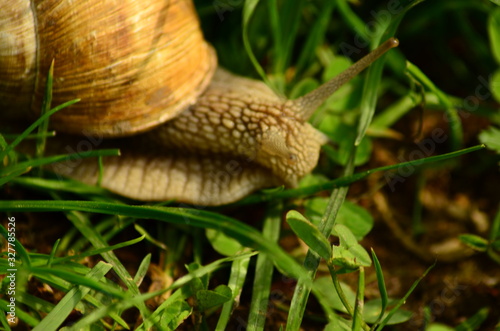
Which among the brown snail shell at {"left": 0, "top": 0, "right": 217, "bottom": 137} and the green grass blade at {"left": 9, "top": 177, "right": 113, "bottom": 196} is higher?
the brown snail shell at {"left": 0, "top": 0, "right": 217, "bottom": 137}

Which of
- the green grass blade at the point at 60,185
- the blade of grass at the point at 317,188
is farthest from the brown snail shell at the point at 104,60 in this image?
the blade of grass at the point at 317,188

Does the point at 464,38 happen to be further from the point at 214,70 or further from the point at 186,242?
the point at 186,242

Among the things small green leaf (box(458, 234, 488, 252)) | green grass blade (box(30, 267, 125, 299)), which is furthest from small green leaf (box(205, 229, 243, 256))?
small green leaf (box(458, 234, 488, 252))

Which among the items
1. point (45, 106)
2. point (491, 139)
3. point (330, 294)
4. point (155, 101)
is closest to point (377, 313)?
point (330, 294)

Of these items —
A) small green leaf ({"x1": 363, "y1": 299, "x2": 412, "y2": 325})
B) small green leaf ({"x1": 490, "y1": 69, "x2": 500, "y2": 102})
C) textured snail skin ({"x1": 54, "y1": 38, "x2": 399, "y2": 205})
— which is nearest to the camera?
small green leaf ({"x1": 363, "y1": 299, "x2": 412, "y2": 325})

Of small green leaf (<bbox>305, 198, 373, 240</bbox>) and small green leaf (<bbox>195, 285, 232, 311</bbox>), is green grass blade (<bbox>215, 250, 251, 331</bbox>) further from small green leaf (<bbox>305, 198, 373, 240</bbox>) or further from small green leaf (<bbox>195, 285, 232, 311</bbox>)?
small green leaf (<bbox>305, 198, 373, 240</bbox>)

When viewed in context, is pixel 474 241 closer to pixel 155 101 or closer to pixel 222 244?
pixel 222 244

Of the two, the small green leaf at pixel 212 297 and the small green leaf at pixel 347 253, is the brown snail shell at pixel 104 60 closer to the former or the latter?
the small green leaf at pixel 212 297
